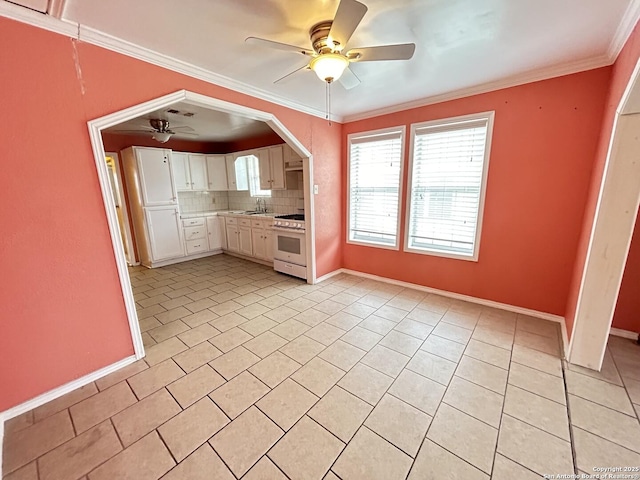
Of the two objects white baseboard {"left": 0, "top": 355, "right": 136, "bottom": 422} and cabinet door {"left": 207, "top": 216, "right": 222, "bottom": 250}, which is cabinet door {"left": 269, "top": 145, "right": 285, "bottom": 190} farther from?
white baseboard {"left": 0, "top": 355, "right": 136, "bottom": 422}

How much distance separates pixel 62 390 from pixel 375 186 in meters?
3.87

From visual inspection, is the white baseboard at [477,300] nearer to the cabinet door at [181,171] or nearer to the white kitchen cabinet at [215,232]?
the white kitchen cabinet at [215,232]

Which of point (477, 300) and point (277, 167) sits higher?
point (277, 167)

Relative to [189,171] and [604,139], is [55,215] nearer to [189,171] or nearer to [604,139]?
[189,171]

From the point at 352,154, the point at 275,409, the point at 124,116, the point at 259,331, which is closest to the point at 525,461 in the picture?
the point at 275,409

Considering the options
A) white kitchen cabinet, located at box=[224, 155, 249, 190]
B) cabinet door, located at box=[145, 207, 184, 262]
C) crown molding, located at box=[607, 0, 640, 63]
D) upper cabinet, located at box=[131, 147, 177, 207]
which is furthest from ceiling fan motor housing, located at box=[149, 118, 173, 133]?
crown molding, located at box=[607, 0, 640, 63]

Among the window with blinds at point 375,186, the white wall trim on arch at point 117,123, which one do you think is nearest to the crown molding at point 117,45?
the white wall trim on arch at point 117,123

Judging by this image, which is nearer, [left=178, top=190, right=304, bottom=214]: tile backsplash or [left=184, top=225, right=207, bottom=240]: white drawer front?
[left=178, top=190, right=304, bottom=214]: tile backsplash

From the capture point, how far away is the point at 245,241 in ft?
16.8

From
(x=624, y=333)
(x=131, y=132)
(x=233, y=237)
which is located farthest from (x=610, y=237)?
(x=131, y=132)

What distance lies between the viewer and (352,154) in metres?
3.95

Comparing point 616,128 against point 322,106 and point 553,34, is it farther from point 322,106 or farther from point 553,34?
point 322,106

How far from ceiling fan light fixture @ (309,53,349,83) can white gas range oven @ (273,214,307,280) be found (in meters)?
2.29

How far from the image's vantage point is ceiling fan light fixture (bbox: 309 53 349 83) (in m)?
1.60
